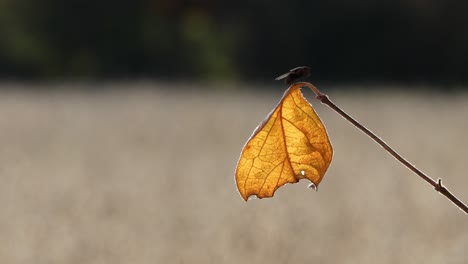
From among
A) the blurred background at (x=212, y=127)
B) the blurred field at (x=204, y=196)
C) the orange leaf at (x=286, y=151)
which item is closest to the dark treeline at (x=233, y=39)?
the blurred background at (x=212, y=127)

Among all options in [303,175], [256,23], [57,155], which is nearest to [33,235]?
[303,175]

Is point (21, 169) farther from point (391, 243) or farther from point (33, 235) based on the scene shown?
point (391, 243)

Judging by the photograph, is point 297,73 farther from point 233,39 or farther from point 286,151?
point 233,39

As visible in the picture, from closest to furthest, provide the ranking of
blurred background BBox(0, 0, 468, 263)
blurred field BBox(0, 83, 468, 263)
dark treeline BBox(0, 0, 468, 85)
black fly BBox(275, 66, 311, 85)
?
black fly BBox(275, 66, 311, 85) < blurred field BBox(0, 83, 468, 263) < blurred background BBox(0, 0, 468, 263) < dark treeline BBox(0, 0, 468, 85)

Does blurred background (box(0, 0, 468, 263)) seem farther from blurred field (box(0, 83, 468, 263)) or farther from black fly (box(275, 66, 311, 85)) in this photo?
black fly (box(275, 66, 311, 85))

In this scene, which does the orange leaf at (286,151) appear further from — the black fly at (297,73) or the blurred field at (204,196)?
the blurred field at (204,196)

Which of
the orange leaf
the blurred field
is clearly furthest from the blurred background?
the orange leaf

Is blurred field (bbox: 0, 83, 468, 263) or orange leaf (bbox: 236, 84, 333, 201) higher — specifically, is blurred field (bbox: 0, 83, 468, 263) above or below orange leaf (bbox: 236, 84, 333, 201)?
below

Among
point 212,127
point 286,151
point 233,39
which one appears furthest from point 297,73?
point 233,39
